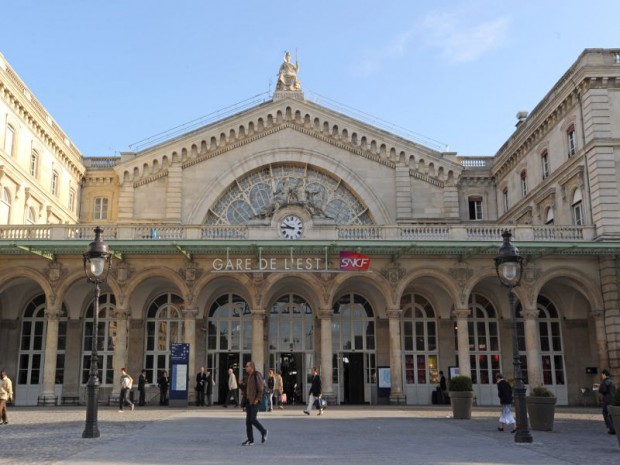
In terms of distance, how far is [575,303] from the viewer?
3566 cm

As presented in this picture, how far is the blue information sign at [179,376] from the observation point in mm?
30141

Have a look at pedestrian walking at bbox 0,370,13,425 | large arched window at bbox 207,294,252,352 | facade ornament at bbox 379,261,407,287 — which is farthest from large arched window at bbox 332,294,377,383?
pedestrian walking at bbox 0,370,13,425

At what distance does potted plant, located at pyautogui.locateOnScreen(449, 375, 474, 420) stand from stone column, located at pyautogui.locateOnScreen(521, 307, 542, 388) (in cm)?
955

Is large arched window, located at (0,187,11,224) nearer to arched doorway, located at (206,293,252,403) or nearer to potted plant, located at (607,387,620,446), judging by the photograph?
arched doorway, located at (206,293,252,403)

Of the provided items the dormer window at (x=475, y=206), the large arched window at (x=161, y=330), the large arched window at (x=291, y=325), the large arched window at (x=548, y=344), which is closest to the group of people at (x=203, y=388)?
the large arched window at (x=161, y=330)

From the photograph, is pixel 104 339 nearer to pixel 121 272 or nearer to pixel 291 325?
pixel 121 272

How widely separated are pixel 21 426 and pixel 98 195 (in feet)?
81.6

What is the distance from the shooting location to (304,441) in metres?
15.9

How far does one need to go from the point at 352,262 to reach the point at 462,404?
10294mm

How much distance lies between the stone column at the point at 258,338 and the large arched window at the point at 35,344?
1134 cm

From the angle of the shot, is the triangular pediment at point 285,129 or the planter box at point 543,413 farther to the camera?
the triangular pediment at point 285,129

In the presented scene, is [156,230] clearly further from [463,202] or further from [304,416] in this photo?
[463,202]

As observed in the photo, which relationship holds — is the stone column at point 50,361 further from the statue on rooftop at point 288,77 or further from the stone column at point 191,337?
the statue on rooftop at point 288,77

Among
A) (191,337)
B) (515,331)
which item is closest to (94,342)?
(515,331)
